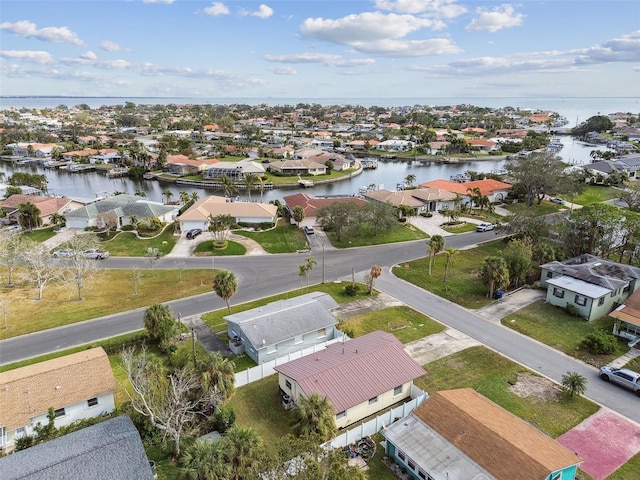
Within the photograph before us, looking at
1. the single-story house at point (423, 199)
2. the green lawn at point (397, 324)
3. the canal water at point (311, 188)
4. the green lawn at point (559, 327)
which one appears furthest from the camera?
the canal water at point (311, 188)

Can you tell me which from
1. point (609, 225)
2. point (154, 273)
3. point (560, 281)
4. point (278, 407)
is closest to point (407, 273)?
point (560, 281)

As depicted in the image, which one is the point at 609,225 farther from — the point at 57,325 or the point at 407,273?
the point at 57,325

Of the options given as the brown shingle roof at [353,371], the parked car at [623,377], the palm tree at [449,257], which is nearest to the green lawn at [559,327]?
the parked car at [623,377]

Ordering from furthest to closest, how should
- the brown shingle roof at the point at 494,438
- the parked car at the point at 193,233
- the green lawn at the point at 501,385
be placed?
1. the parked car at the point at 193,233
2. the green lawn at the point at 501,385
3. the brown shingle roof at the point at 494,438

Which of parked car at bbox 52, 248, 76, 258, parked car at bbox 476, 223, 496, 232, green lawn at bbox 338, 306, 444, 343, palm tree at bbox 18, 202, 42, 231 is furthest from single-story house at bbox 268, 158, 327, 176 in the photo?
green lawn at bbox 338, 306, 444, 343

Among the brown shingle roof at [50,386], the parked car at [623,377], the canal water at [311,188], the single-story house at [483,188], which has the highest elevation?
the single-story house at [483,188]

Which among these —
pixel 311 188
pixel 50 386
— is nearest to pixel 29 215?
pixel 50 386

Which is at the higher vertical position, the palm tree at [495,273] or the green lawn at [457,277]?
the palm tree at [495,273]

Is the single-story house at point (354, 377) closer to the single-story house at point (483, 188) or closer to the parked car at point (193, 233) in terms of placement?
the parked car at point (193, 233)
